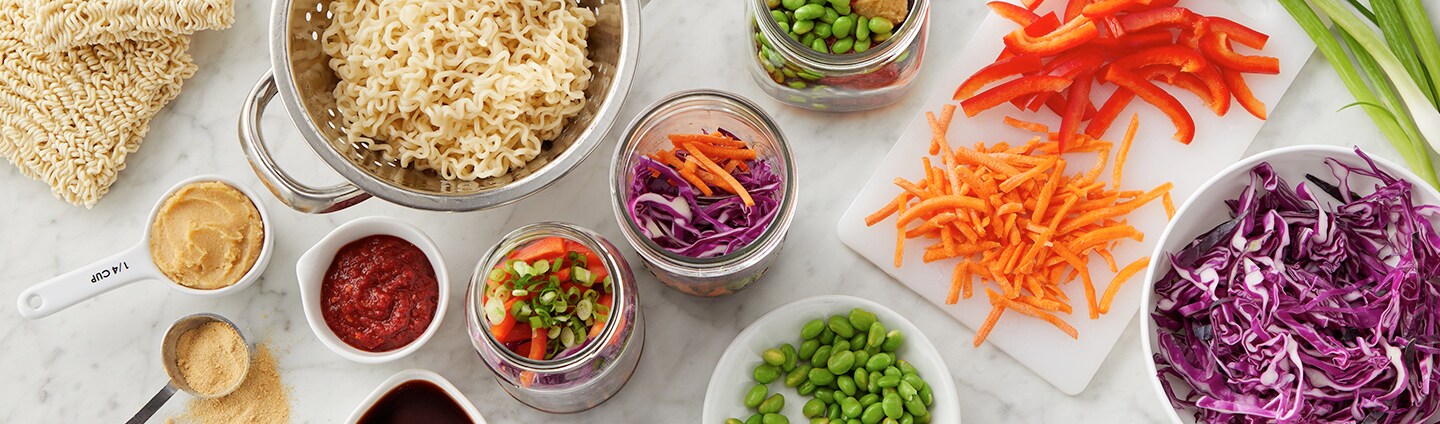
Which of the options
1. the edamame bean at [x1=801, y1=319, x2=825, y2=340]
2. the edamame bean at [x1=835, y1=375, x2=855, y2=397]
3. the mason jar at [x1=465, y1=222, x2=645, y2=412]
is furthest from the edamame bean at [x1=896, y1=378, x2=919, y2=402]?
the mason jar at [x1=465, y1=222, x2=645, y2=412]

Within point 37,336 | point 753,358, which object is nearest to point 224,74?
point 37,336

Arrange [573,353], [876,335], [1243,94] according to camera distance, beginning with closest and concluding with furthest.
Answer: [573,353] < [876,335] < [1243,94]

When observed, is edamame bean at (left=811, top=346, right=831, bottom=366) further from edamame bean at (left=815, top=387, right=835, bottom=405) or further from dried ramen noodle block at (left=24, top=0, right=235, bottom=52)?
dried ramen noodle block at (left=24, top=0, right=235, bottom=52)

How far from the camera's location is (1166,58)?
7.13ft

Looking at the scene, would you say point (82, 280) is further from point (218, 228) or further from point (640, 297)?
point (640, 297)

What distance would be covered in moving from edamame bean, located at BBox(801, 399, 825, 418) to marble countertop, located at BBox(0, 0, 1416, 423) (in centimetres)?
25

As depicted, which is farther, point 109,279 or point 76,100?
point 76,100

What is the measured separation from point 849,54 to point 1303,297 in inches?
39.5

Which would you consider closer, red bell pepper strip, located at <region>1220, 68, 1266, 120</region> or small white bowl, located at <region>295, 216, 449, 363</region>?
small white bowl, located at <region>295, 216, 449, 363</region>

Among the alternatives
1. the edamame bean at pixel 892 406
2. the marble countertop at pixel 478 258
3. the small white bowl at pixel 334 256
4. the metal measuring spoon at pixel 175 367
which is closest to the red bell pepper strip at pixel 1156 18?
the marble countertop at pixel 478 258

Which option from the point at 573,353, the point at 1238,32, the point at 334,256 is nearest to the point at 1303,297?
the point at 1238,32

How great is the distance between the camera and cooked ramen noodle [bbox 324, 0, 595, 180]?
1910mm

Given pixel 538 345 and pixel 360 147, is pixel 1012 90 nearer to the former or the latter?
pixel 538 345

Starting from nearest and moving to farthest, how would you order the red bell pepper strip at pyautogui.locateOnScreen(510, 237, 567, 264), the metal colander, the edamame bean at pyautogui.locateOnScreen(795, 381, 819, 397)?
the metal colander < the red bell pepper strip at pyautogui.locateOnScreen(510, 237, 567, 264) < the edamame bean at pyautogui.locateOnScreen(795, 381, 819, 397)
